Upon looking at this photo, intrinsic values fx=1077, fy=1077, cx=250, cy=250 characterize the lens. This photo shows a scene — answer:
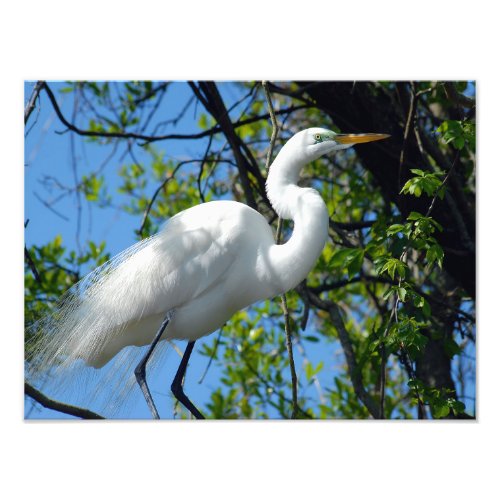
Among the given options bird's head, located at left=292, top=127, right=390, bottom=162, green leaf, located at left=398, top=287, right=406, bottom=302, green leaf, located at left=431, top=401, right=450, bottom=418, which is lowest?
green leaf, located at left=431, top=401, right=450, bottom=418

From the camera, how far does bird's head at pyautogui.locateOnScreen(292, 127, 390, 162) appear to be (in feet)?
9.11

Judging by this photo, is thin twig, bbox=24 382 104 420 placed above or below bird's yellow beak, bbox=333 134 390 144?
below

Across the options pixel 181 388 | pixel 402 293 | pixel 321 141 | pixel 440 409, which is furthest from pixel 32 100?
pixel 440 409

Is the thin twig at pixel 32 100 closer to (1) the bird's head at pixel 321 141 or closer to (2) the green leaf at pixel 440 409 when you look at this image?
(1) the bird's head at pixel 321 141

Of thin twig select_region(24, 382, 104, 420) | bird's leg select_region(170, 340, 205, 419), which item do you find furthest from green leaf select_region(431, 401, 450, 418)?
thin twig select_region(24, 382, 104, 420)

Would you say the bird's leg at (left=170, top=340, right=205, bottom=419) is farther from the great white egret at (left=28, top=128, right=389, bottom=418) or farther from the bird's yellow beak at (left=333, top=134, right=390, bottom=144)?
the bird's yellow beak at (left=333, top=134, right=390, bottom=144)

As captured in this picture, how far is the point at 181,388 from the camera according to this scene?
299 centimetres

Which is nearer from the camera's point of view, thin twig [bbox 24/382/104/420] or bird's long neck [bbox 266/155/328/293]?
thin twig [bbox 24/382/104/420]

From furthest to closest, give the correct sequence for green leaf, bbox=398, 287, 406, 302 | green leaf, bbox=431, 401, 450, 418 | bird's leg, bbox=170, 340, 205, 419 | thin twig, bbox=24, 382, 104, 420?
1. bird's leg, bbox=170, 340, 205, 419
2. green leaf, bbox=431, 401, 450, 418
3. green leaf, bbox=398, 287, 406, 302
4. thin twig, bbox=24, 382, 104, 420

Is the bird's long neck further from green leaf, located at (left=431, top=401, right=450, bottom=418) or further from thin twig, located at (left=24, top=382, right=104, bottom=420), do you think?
thin twig, located at (left=24, top=382, right=104, bottom=420)

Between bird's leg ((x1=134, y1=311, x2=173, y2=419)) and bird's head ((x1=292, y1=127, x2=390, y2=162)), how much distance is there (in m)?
0.55

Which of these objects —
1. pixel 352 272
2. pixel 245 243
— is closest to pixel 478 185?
pixel 352 272

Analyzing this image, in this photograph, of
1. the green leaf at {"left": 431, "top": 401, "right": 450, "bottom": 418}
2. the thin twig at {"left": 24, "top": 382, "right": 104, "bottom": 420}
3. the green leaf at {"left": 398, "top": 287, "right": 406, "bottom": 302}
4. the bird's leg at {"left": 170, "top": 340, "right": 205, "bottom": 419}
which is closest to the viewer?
the thin twig at {"left": 24, "top": 382, "right": 104, "bottom": 420}
